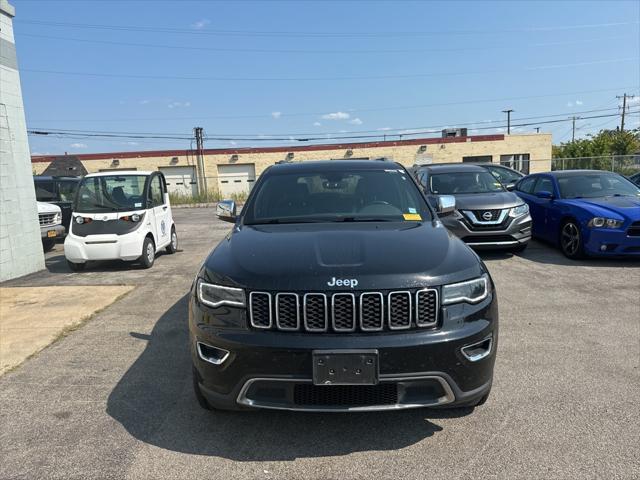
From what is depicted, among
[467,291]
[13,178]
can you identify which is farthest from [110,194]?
[467,291]

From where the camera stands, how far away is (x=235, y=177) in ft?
132

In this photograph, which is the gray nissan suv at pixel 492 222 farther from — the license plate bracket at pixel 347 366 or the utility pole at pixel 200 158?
the utility pole at pixel 200 158

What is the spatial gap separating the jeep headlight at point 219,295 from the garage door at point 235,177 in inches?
1463

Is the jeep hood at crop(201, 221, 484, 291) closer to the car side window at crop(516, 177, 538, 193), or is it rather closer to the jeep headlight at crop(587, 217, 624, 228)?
the jeep headlight at crop(587, 217, 624, 228)

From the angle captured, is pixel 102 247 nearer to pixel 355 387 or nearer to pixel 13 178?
pixel 13 178

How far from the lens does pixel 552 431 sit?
3.00 m

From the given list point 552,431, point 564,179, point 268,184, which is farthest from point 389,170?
point 564,179

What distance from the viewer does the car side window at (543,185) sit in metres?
9.48

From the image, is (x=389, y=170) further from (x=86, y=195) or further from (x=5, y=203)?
(x=5, y=203)

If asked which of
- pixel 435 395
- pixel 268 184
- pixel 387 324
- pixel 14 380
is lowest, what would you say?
pixel 14 380

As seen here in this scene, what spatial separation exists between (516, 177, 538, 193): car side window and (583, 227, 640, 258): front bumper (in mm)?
2582

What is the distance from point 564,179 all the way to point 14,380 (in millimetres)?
9389

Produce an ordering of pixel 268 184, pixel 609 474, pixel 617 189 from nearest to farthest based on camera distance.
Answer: pixel 609 474 → pixel 268 184 → pixel 617 189

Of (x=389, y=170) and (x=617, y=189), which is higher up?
(x=389, y=170)
